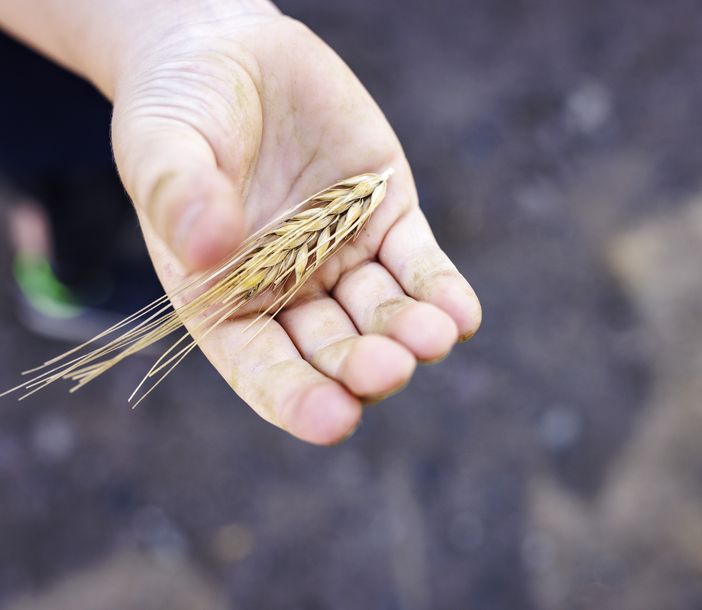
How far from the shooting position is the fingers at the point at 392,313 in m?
1.46

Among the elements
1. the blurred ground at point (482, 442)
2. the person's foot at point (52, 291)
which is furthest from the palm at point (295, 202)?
the person's foot at point (52, 291)

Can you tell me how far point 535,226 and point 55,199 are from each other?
8.66ft

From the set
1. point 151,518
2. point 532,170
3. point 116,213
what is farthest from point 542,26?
point 151,518

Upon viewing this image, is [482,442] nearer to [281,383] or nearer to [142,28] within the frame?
[281,383]

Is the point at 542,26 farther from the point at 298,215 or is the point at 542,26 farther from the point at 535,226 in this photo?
the point at 298,215

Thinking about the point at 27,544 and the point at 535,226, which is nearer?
the point at 27,544

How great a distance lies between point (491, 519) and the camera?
119 inches

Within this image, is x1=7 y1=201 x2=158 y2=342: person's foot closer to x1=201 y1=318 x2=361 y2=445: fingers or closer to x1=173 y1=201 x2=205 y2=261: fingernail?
x1=201 y1=318 x2=361 y2=445: fingers

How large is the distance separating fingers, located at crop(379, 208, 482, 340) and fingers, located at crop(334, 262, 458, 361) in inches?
1.5

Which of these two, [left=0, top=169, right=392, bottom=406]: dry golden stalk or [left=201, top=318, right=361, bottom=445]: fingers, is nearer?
[left=201, top=318, right=361, bottom=445]: fingers

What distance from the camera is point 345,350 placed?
59.1 inches

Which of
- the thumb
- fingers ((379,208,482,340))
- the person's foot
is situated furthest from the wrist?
the person's foot

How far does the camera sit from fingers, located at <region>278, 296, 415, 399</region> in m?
1.39

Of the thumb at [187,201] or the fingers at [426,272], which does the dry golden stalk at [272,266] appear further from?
the thumb at [187,201]
